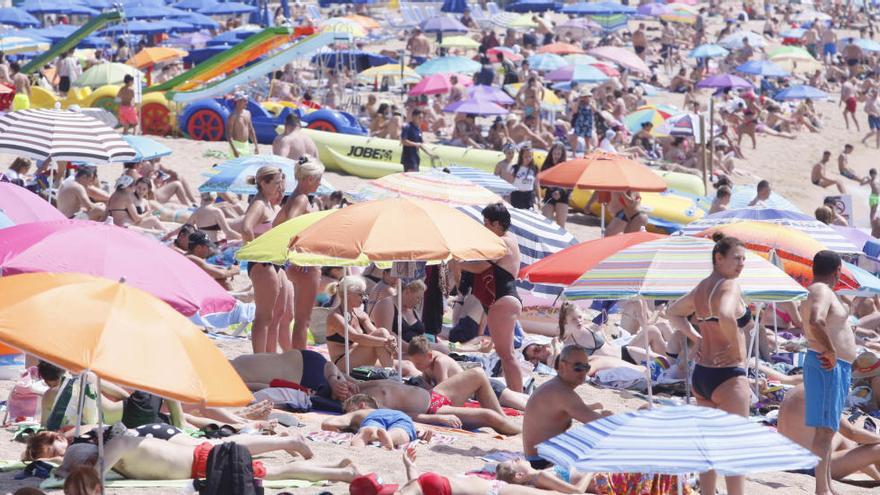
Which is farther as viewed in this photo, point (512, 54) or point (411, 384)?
point (512, 54)

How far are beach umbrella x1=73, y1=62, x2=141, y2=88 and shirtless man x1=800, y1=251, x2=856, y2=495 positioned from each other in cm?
1762

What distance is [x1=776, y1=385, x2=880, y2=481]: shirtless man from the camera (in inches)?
284

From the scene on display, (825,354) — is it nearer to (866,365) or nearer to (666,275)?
(666,275)

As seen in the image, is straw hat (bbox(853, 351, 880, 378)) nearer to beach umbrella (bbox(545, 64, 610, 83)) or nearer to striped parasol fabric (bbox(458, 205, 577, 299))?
striped parasol fabric (bbox(458, 205, 577, 299))

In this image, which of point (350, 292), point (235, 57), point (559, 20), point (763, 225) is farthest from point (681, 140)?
point (559, 20)

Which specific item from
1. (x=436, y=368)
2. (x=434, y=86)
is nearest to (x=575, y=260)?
(x=436, y=368)

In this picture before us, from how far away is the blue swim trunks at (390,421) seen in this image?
282 inches

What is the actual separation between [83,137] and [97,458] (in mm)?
5913

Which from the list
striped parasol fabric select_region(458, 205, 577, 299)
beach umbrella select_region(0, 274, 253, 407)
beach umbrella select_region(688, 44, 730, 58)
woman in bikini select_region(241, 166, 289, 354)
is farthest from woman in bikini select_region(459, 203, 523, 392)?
beach umbrella select_region(688, 44, 730, 58)

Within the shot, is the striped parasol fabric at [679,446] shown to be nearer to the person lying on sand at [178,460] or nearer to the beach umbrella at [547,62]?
the person lying on sand at [178,460]

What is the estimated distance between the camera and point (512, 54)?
106 ft

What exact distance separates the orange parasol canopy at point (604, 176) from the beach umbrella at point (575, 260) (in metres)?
3.33

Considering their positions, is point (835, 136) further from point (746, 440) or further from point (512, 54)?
point (746, 440)

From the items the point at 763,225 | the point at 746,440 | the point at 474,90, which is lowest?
the point at 474,90
